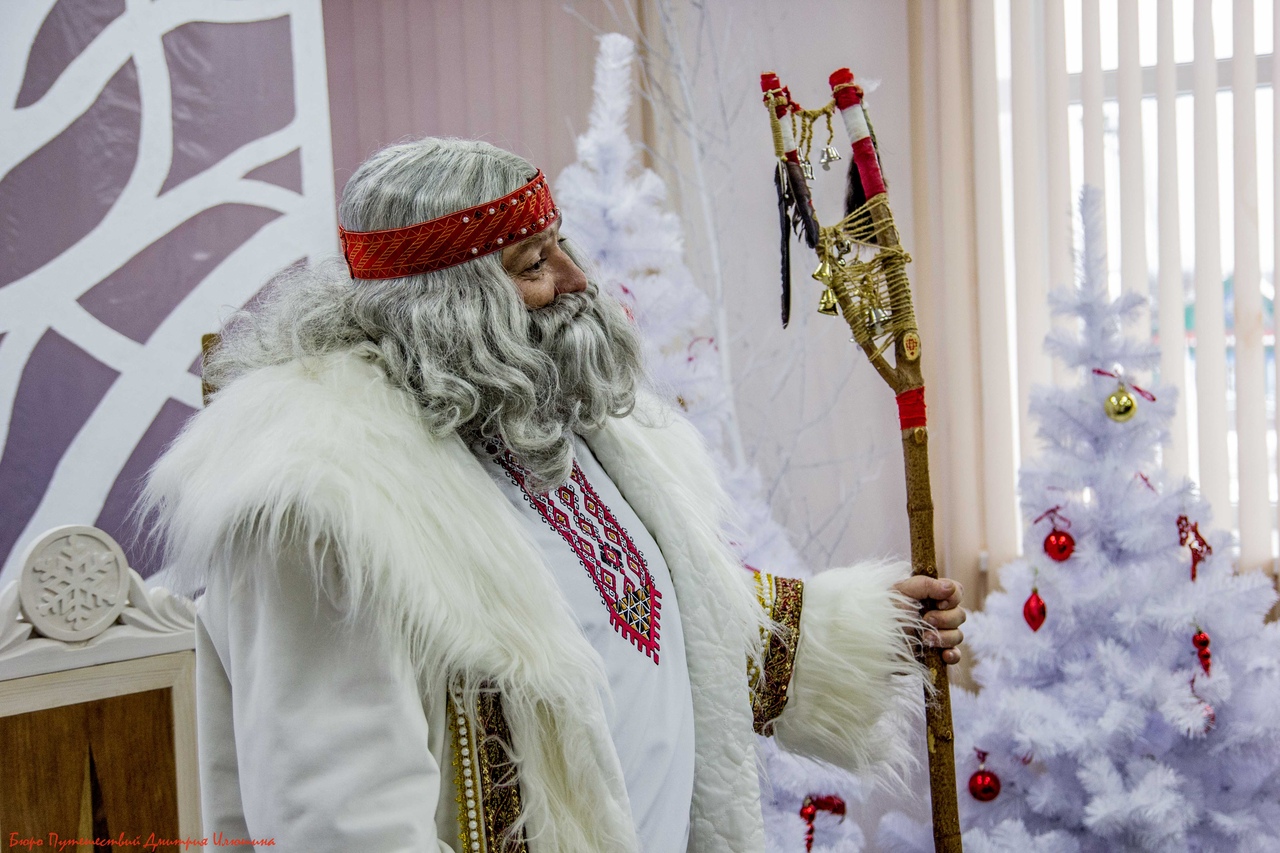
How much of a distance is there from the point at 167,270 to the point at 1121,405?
7.17ft

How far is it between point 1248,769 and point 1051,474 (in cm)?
77

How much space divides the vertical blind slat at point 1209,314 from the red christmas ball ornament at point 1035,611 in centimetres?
104

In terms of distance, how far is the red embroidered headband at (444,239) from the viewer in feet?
4.02

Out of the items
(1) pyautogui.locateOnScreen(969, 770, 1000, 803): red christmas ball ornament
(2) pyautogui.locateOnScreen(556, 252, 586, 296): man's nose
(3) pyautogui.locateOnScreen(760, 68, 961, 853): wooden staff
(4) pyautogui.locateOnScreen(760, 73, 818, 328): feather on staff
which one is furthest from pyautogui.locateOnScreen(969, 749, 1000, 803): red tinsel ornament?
(2) pyautogui.locateOnScreen(556, 252, 586, 296): man's nose

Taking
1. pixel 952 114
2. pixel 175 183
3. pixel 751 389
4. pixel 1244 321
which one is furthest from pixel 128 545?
pixel 1244 321

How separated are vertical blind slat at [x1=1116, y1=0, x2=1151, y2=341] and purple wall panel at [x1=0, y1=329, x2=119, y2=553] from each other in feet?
9.40

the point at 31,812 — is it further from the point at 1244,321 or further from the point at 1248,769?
the point at 1244,321

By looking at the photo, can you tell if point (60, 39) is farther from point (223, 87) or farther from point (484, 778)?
point (484, 778)

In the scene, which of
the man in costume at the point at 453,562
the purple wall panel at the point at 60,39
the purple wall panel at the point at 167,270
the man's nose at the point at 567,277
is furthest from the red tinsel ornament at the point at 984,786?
the purple wall panel at the point at 60,39

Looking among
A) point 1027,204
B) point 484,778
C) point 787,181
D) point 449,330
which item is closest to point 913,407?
point 787,181

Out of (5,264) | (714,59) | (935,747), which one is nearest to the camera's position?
(935,747)

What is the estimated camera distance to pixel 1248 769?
2334mm

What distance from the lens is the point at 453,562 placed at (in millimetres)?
1100

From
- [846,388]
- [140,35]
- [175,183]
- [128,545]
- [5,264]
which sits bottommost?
[128,545]
